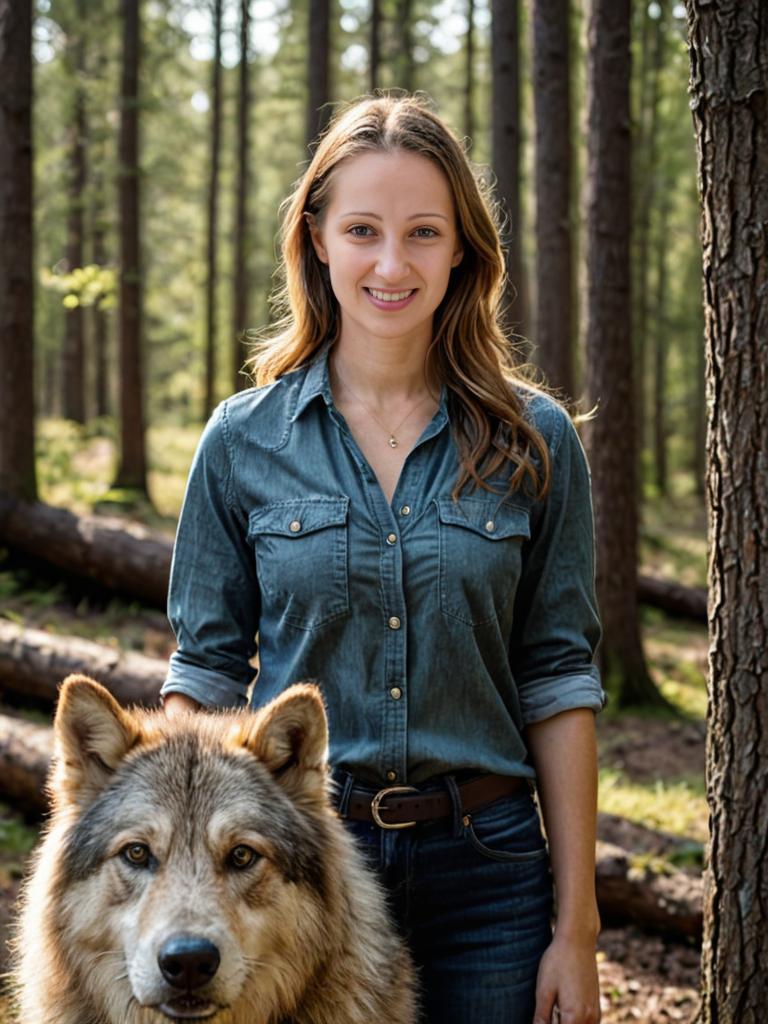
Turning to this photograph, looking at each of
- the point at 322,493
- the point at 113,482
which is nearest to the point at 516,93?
the point at 113,482

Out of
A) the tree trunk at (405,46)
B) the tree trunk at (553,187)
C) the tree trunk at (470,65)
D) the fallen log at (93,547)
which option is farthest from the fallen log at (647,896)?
the tree trunk at (405,46)

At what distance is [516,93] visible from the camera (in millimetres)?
13391

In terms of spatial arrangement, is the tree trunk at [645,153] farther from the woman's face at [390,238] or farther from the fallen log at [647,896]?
the woman's face at [390,238]

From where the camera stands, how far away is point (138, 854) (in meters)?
2.57

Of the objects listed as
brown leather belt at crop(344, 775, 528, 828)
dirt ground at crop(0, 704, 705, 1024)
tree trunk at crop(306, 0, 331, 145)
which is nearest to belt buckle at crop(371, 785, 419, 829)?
brown leather belt at crop(344, 775, 528, 828)

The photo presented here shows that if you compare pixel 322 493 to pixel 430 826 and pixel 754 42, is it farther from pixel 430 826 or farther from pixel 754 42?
pixel 754 42

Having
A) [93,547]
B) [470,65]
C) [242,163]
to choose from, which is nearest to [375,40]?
[470,65]

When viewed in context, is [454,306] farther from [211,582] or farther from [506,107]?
[506,107]

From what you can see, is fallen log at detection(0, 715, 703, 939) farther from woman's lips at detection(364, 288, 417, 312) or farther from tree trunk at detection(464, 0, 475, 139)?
tree trunk at detection(464, 0, 475, 139)

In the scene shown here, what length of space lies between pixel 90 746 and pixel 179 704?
30cm

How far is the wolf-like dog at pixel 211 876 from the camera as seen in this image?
2531 mm

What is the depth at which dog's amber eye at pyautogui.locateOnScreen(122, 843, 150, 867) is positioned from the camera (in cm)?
256

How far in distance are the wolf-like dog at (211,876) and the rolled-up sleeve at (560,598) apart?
680mm

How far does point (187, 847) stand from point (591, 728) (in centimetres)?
118
